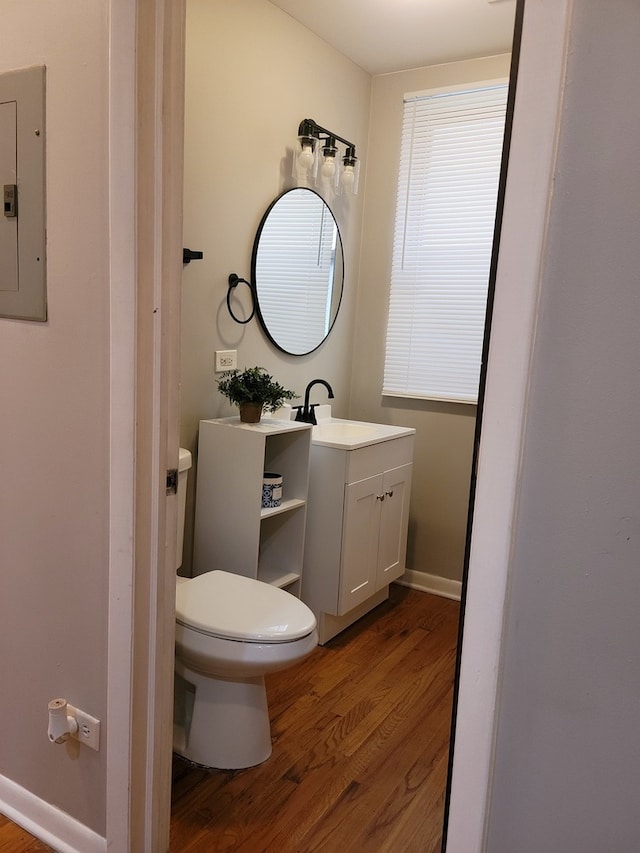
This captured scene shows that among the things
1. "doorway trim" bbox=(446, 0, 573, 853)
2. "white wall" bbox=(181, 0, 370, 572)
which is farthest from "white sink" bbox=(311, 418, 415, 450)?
"doorway trim" bbox=(446, 0, 573, 853)

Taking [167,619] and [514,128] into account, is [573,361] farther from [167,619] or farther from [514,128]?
[167,619]

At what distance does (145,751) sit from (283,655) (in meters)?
0.43

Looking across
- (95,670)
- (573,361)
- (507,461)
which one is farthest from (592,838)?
(95,670)

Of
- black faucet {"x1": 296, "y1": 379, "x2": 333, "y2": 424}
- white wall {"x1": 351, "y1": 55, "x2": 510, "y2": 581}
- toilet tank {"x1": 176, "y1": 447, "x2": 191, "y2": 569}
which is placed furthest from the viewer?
white wall {"x1": 351, "y1": 55, "x2": 510, "y2": 581}

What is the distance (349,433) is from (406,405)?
16.7 inches

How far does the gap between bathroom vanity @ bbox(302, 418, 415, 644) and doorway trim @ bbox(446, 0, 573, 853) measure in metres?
1.61

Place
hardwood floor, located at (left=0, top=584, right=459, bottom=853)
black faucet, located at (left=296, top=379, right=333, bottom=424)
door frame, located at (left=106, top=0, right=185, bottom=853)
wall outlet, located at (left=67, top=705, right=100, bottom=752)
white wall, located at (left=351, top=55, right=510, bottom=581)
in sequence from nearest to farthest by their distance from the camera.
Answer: door frame, located at (left=106, top=0, right=185, bottom=853) → wall outlet, located at (left=67, top=705, right=100, bottom=752) → hardwood floor, located at (left=0, top=584, right=459, bottom=853) → black faucet, located at (left=296, top=379, right=333, bottom=424) → white wall, located at (left=351, top=55, right=510, bottom=581)

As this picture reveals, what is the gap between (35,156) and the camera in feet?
4.61

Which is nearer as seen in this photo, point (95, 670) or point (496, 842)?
point (496, 842)

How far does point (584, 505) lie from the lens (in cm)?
84

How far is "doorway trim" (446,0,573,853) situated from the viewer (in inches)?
31.7

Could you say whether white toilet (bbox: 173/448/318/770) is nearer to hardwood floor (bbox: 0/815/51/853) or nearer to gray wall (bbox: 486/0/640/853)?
hardwood floor (bbox: 0/815/51/853)

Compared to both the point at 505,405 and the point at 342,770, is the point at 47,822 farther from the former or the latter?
the point at 505,405

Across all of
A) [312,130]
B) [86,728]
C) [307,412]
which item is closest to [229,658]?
[86,728]
